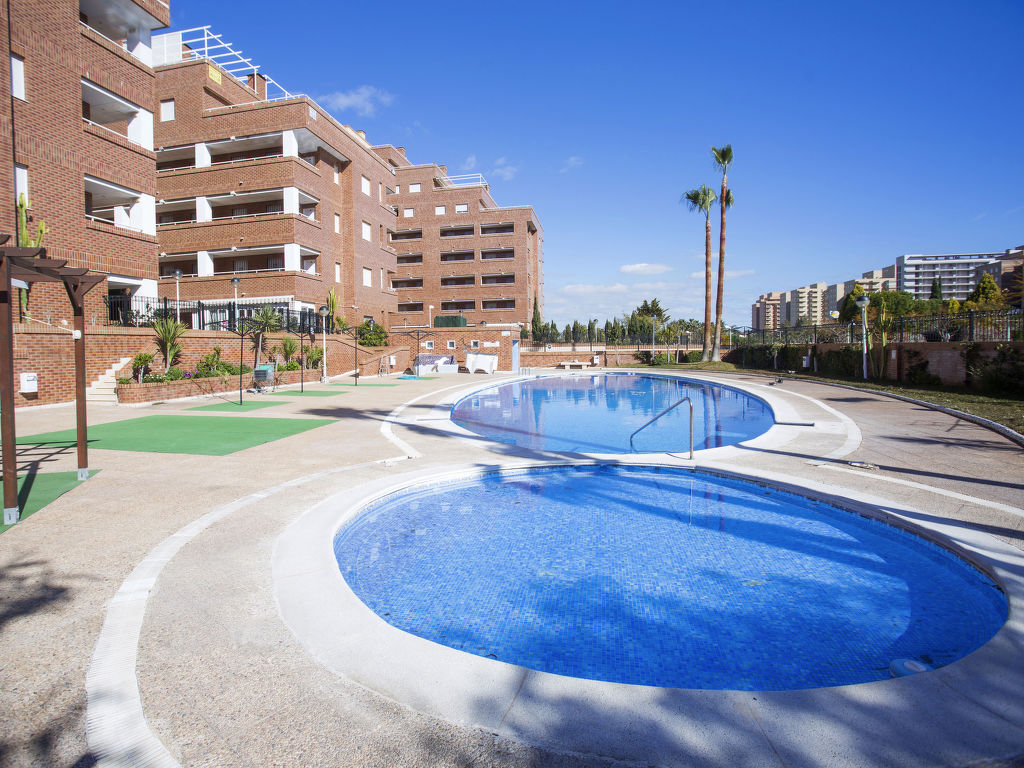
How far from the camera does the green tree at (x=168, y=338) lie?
59.2ft

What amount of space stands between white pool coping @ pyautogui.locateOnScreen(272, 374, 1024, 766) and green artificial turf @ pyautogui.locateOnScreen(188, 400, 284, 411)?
13.5 meters

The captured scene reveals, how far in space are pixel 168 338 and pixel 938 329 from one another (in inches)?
1092

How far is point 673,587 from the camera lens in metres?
5.03

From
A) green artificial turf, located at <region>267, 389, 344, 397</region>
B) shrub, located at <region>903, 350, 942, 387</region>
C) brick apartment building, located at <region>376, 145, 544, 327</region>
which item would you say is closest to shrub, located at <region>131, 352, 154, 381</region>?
green artificial turf, located at <region>267, 389, 344, 397</region>

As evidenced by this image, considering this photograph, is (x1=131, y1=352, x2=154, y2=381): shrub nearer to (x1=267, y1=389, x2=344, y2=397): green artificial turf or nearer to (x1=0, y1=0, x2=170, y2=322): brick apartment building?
(x1=0, y1=0, x2=170, y2=322): brick apartment building

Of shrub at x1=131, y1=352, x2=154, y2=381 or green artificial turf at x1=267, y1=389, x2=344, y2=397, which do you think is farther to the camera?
green artificial turf at x1=267, y1=389, x2=344, y2=397

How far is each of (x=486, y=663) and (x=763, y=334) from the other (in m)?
38.8

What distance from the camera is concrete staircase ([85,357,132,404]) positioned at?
16234mm

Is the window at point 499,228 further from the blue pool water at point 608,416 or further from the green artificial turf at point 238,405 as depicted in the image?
the green artificial turf at point 238,405

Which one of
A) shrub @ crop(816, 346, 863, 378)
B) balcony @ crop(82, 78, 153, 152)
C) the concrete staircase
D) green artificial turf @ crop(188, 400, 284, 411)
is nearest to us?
green artificial turf @ crop(188, 400, 284, 411)

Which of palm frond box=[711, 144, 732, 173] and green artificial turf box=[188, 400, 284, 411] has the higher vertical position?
palm frond box=[711, 144, 732, 173]

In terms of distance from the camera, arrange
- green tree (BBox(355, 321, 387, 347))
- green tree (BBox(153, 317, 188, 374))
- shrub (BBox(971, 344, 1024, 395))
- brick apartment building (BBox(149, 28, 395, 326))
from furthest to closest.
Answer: green tree (BBox(355, 321, 387, 347)) < brick apartment building (BBox(149, 28, 395, 326)) < green tree (BBox(153, 317, 188, 374)) < shrub (BBox(971, 344, 1024, 395))

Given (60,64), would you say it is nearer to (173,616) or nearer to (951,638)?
(173,616)

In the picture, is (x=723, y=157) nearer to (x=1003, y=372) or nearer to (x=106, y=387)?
(x=1003, y=372)
